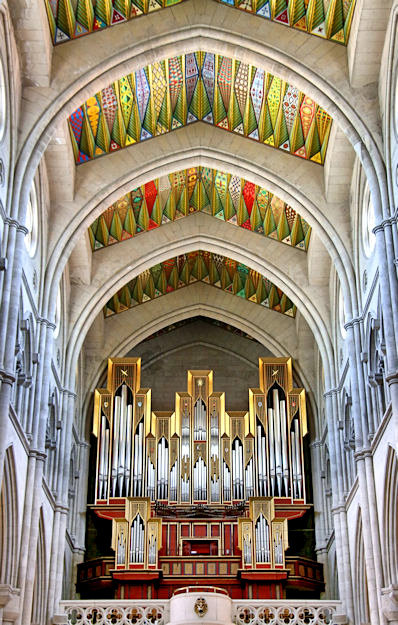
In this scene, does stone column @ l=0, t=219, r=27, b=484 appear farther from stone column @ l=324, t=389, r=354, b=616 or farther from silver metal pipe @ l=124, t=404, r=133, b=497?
silver metal pipe @ l=124, t=404, r=133, b=497

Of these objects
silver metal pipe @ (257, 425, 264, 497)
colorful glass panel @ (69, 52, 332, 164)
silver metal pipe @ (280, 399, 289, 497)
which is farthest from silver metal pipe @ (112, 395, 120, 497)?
colorful glass panel @ (69, 52, 332, 164)

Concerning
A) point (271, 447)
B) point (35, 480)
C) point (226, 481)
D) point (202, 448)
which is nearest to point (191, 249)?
point (202, 448)

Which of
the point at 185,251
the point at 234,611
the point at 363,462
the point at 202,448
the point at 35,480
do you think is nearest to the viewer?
the point at 363,462

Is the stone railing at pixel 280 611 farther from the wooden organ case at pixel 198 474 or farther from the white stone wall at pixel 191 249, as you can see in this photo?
the wooden organ case at pixel 198 474

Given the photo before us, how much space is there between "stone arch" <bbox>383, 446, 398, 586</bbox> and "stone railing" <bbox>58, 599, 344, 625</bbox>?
13.1 ft

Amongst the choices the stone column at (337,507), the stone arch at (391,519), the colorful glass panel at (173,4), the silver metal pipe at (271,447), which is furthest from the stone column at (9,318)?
the silver metal pipe at (271,447)

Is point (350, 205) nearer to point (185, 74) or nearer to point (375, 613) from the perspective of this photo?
point (185, 74)

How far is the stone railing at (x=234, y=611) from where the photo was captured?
2125 centimetres

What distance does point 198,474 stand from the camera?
2733 centimetres

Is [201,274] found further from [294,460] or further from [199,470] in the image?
[294,460]

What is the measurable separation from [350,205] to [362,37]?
501 centimetres

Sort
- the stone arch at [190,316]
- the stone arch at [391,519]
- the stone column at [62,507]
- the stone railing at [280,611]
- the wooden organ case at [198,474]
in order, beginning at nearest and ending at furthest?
1. the stone arch at [391,519]
2. the stone railing at [280,611]
3. the stone column at [62,507]
4. the wooden organ case at [198,474]
5. the stone arch at [190,316]

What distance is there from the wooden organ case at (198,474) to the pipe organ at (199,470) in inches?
1.2

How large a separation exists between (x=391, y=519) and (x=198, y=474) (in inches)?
392
